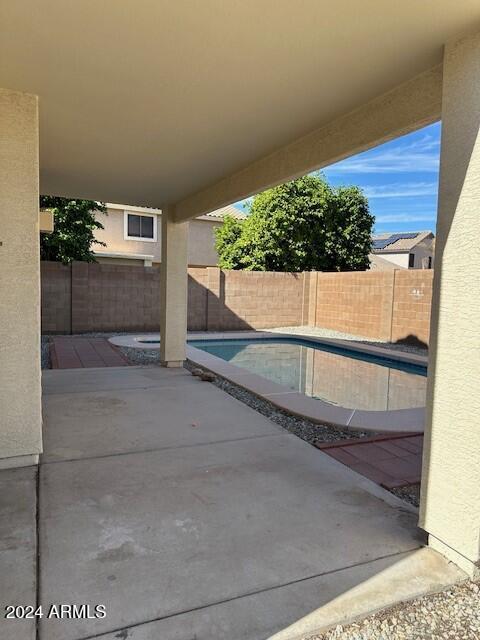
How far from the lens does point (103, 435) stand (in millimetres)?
4695

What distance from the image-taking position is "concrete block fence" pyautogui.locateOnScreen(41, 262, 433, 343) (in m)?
13.2

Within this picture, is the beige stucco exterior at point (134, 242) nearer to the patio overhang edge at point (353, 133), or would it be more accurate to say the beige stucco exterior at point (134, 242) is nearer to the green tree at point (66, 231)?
the green tree at point (66, 231)

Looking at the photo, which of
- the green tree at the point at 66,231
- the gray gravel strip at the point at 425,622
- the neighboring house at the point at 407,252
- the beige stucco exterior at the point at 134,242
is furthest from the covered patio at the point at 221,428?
the neighboring house at the point at 407,252

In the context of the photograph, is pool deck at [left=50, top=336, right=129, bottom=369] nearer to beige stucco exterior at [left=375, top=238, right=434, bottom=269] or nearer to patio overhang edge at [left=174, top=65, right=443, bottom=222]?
patio overhang edge at [left=174, top=65, right=443, bottom=222]

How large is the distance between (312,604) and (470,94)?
3021mm

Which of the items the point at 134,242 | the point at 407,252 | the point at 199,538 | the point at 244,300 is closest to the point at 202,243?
the point at 134,242

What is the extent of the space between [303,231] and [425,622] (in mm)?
18348

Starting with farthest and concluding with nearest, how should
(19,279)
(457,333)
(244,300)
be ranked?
(244,300) < (19,279) < (457,333)

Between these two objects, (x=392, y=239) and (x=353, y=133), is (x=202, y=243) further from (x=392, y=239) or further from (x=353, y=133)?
(x=392, y=239)

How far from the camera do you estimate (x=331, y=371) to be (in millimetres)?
10398

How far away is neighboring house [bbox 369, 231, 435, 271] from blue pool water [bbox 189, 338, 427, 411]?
24603 millimetres

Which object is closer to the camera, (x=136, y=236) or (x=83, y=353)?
(x=83, y=353)

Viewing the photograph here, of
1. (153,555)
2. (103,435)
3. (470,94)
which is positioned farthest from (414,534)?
(103,435)

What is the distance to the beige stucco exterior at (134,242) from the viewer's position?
20.4 metres
